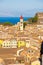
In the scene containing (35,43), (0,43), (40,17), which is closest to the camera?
(35,43)

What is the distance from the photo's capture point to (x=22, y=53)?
1917 cm

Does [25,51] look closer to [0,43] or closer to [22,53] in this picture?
[22,53]

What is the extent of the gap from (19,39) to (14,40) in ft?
2.32

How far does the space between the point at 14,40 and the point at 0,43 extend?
1.21m

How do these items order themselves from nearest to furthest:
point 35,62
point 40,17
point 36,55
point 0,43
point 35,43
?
point 35,62, point 36,55, point 35,43, point 0,43, point 40,17

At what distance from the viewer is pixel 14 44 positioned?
24.8 m

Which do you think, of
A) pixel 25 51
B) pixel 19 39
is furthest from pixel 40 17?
pixel 25 51

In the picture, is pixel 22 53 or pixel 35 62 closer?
pixel 35 62

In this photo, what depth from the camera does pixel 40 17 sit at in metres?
53.8

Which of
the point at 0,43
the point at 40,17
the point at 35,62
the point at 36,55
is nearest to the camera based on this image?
the point at 35,62

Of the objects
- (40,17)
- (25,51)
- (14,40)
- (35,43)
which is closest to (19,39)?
(14,40)

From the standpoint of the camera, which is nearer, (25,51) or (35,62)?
(35,62)

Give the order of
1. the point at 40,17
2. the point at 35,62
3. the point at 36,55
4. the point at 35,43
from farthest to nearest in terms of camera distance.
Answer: the point at 40,17
the point at 35,43
the point at 36,55
the point at 35,62

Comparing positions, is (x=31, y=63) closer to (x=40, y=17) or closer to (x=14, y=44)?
(x=14, y=44)
